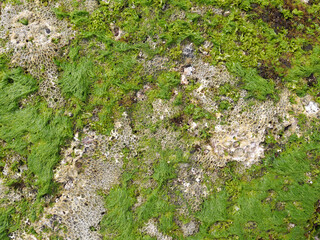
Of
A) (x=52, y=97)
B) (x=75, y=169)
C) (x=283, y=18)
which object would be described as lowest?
(x=75, y=169)

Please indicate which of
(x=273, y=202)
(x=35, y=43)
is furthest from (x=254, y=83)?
(x=35, y=43)

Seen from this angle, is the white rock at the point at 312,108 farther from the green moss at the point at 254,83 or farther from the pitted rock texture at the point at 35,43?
the pitted rock texture at the point at 35,43

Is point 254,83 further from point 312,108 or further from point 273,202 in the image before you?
point 273,202

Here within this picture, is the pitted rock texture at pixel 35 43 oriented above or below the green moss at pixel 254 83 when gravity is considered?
above

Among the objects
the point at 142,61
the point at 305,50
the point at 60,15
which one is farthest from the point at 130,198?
the point at 305,50

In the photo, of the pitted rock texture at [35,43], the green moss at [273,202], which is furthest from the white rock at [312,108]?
the pitted rock texture at [35,43]

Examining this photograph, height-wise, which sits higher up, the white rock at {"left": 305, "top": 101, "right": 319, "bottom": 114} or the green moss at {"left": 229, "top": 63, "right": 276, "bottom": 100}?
the green moss at {"left": 229, "top": 63, "right": 276, "bottom": 100}

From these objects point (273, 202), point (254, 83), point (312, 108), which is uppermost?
point (254, 83)

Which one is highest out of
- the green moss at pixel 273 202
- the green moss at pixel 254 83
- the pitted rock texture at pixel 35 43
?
the pitted rock texture at pixel 35 43

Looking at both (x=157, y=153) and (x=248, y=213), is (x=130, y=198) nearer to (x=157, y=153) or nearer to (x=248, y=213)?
(x=157, y=153)

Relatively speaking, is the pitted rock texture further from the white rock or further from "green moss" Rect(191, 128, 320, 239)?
the white rock

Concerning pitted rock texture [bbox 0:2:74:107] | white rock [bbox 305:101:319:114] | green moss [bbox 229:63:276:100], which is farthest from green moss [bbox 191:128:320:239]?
pitted rock texture [bbox 0:2:74:107]
